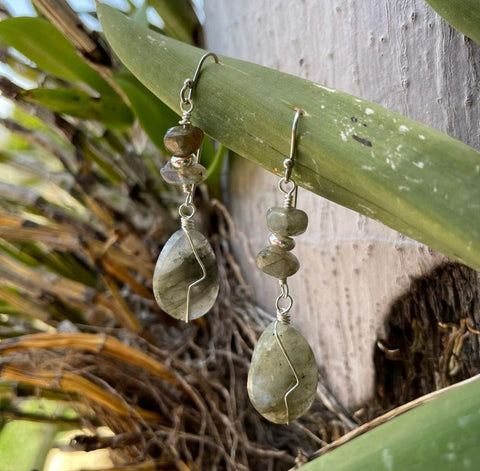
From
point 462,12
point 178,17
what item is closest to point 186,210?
point 462,12

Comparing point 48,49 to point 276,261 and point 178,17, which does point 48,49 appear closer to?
point 178,17

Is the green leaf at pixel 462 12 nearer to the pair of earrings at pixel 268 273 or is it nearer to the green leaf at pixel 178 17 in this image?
the pair of earrings at pixel 268 273

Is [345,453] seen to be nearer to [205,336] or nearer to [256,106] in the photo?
[256,106]

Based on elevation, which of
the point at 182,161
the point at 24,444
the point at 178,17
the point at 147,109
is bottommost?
the point at 24,444

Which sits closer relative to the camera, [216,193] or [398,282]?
[398,282]

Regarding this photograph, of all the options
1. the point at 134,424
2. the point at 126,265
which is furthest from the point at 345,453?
the point at 126,265

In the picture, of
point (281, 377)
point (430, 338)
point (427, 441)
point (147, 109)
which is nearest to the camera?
point (427, 441)
